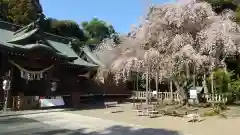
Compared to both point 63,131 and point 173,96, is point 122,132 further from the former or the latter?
point 173,96

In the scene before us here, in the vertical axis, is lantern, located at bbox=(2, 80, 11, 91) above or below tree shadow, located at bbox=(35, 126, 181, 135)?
above

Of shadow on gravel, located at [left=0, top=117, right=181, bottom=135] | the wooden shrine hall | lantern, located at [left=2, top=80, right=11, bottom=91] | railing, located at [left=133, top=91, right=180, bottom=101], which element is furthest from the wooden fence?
lantern, located at [left=2, top=80, right=11, bottom=91]

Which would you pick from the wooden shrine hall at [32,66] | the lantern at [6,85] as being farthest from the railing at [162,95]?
the lantern at [6,85]

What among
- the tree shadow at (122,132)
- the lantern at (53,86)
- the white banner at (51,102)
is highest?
the lantern at (53,86)

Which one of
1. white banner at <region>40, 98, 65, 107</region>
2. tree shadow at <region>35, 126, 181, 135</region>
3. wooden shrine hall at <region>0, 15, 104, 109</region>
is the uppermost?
wooden shrine hall at <region>0, 15, 104, 109</region>

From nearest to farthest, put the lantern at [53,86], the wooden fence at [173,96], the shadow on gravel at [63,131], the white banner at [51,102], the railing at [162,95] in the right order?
the shadow on gravel at [63,131]
the white banner at [51,102]
the lantern at [53,86]
the wooden fence at [173,96]
the railing at [162,95]

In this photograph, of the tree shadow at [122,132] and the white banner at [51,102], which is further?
the white banner at [51,102]

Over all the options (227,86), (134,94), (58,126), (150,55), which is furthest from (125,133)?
(134,94)

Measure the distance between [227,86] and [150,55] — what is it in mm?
10724

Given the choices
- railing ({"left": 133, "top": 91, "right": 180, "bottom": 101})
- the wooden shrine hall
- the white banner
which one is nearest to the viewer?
the wooden shrine hall

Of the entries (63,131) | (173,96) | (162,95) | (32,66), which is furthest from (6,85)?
(162,95)

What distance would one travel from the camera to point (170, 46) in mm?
15914

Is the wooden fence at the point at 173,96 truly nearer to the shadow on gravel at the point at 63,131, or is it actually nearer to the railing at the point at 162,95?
the railing at the point at 162,95

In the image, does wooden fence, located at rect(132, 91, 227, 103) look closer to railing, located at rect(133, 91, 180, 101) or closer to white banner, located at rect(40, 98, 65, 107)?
railing, located at rect(133, 91, 180, 101)
